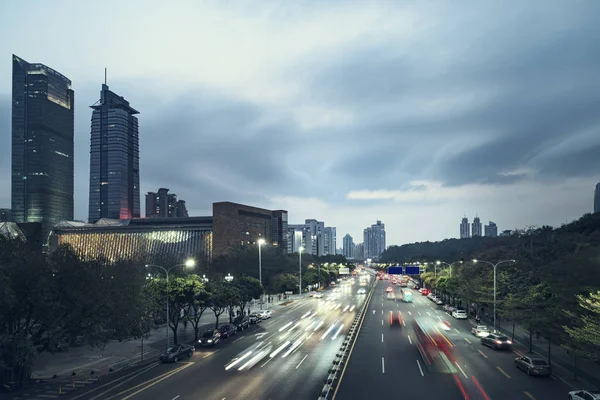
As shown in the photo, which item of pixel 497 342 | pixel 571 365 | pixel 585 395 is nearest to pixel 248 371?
pixel 585 395

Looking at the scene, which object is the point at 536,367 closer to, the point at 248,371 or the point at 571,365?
the point at 571,365

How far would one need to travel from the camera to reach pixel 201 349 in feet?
138

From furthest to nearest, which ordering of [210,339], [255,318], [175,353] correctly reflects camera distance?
[255,318] → [210,339] → [175,353]

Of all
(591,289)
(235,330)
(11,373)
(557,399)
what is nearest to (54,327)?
(11,373)

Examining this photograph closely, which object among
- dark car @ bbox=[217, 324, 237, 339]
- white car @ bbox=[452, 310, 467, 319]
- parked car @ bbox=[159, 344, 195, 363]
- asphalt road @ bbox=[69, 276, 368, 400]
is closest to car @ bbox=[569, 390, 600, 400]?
asphalt road @ bbox=[69, 276, 368, 400]

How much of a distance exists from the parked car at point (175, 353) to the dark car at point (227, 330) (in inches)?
335

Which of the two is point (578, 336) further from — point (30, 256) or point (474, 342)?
point (30, 256)

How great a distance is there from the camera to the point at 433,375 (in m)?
29.9

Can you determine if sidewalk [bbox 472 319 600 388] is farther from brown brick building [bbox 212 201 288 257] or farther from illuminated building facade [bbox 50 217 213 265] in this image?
illuminated building facade [bbox 50 217 213 265]

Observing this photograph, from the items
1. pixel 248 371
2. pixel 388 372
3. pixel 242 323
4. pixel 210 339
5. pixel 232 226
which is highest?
pixel 232 226

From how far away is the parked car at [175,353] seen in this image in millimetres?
36156

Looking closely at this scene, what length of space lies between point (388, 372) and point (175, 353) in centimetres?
1881

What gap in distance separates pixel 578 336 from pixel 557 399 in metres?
4.09

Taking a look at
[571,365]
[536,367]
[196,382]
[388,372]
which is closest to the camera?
[196,382]
